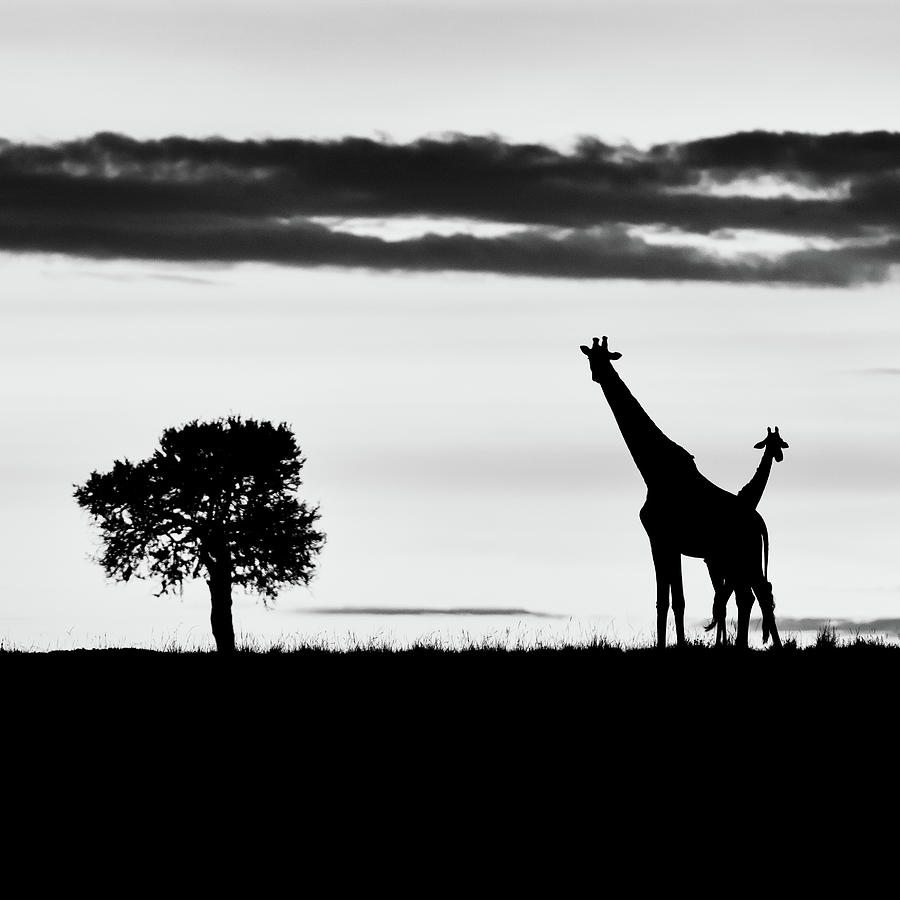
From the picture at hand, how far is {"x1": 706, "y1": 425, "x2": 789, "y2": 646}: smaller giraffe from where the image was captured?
23812 millimetres

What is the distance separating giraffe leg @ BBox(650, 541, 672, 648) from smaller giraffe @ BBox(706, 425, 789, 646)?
103 centimetres

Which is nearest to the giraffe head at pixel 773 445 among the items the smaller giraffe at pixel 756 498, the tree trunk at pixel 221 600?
the smaller giraffe at pixel 756 498

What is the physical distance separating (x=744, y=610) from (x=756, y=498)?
187cm

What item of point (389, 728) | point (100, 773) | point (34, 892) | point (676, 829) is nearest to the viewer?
point (34, 892)

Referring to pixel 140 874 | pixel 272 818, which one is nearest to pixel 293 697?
pixel 272 818

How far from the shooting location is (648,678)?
63.6 ft

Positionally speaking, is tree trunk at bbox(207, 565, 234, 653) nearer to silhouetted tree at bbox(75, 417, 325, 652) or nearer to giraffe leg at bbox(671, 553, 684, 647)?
silhouetted tree at bbox(75, 417, 325, 652)

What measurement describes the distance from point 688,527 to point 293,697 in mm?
7050

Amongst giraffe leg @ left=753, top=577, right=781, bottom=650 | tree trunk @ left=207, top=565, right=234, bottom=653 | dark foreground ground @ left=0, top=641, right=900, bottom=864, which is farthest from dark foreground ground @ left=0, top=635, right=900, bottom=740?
tree trunk @ left=207, top=565, right=234, bottom=653

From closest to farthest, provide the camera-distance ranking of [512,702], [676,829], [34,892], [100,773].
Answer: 1. [34,892]
2. [676,829]
3. [100,773]
4. [512,702]

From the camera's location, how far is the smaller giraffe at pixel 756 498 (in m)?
23.8

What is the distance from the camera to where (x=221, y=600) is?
52.6 m

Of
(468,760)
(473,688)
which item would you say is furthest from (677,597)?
(468,760)

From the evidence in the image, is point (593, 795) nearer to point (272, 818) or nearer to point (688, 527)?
point (272, 818)
